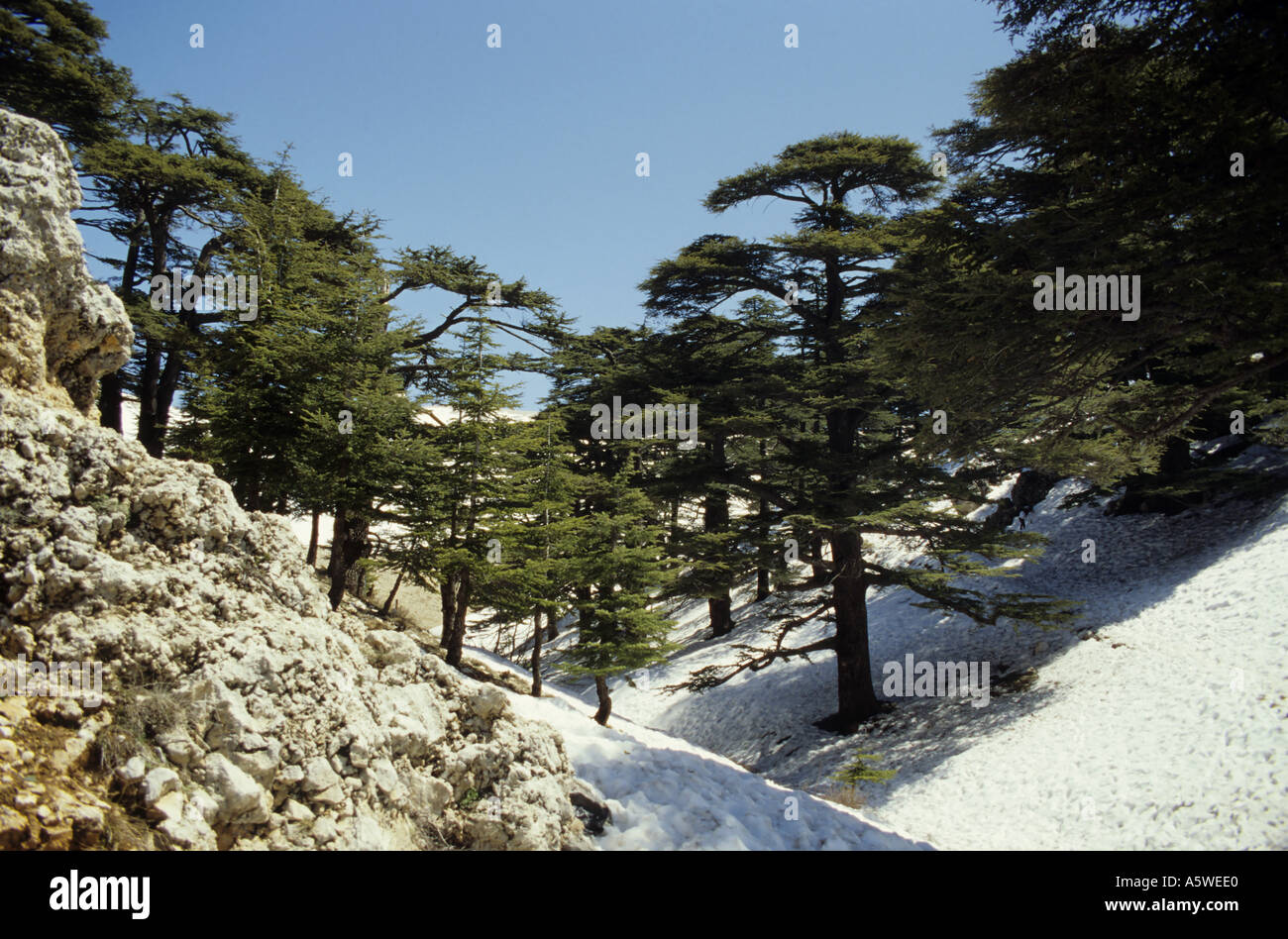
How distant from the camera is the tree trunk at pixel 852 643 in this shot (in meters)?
16.1

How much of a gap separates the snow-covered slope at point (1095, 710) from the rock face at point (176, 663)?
8048mm

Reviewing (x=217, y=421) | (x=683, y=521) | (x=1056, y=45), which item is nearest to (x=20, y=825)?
(x=1056, y=45)

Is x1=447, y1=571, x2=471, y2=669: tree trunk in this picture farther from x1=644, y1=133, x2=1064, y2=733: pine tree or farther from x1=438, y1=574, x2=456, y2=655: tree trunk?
x1=644, y1=133, x2=1064, y2=733: pine tree

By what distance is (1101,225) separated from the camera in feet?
25.1

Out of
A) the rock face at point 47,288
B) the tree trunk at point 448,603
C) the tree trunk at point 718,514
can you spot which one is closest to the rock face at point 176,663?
the rock face at point 47,288

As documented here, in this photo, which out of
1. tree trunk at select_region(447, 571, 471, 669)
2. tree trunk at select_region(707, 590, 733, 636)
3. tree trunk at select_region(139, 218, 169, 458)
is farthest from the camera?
tree trunk at select_region(707, 590, 733, 636)

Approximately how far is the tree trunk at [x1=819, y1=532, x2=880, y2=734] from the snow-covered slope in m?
0.58

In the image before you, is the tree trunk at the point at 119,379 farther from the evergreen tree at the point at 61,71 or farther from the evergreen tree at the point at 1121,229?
the evergreen tree at the point at 1121,229

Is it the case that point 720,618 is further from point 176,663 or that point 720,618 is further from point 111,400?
point 176,663

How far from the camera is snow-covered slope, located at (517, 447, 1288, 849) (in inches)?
371

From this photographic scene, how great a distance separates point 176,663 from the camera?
4.66m

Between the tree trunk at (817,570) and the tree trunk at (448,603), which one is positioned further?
the tree trunk at (817,570)

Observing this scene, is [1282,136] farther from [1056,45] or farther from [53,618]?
[53,618]

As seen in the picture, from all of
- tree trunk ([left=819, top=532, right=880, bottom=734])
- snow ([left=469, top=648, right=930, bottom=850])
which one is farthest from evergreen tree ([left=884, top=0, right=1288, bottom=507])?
tree trunk ([left=819, top=532, right=880, bottom=734])
